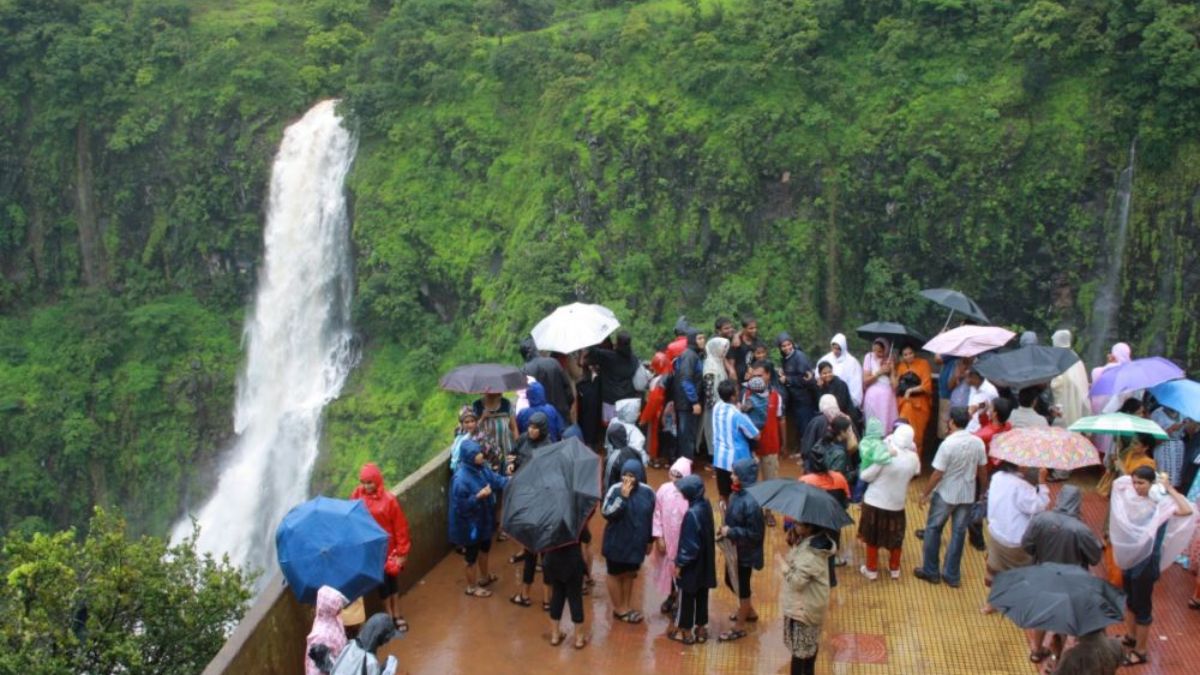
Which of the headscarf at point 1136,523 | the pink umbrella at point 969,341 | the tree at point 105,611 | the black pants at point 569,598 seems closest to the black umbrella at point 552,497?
the black pants at point 569,598

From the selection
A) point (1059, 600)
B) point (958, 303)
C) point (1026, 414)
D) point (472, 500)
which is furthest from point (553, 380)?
point (1059, 600)

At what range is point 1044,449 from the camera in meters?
6.78

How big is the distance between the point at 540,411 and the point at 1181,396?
4718 mm

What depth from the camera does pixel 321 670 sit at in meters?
5.33

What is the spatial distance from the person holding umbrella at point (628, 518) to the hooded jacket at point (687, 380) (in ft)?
7.11

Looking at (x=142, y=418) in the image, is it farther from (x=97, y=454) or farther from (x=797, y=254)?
(x=797, y=254)

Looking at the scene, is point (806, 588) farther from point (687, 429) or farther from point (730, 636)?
point (687, 429)

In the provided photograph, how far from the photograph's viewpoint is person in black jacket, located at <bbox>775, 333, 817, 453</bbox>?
9609mm

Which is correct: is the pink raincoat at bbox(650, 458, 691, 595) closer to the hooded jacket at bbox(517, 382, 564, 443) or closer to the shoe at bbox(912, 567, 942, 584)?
the hooded jacket at bbox(517, 382, 564, 443)

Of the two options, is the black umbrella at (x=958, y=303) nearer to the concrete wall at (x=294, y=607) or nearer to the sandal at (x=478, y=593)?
the concrete wall at (x=294, y=607)

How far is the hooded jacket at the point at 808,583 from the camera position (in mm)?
6082

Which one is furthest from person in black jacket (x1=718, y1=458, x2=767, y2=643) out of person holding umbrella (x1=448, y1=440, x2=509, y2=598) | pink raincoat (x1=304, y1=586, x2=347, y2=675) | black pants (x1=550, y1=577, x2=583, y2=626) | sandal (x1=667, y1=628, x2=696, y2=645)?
pink raincoat (x1=304, y1=586, x2=347, y2=675)

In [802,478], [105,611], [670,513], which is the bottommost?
[105,611]

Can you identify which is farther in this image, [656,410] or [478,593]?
[656,410]
